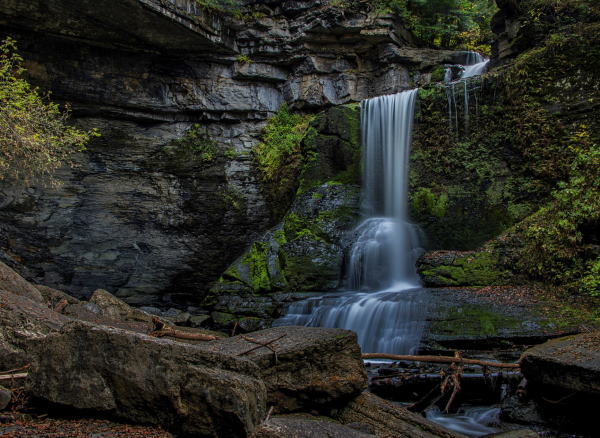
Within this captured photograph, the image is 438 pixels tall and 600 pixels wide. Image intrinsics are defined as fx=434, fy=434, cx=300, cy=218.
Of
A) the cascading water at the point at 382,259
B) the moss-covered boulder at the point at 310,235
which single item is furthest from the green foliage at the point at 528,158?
the moss-covered boulder at the point at 310,235

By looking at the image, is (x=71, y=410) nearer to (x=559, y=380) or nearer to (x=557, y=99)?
(x=559, y=380)

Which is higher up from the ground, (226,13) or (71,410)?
(226,13)

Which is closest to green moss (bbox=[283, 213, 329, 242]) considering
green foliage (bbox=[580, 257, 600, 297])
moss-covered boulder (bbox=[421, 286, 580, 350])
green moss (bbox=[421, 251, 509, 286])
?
green moss (bbox=[421, 251, 509, 286])

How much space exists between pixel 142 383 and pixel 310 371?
5.29 feet

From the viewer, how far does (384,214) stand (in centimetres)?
1457

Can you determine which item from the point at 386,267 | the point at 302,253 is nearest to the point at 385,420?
the point at 386,267

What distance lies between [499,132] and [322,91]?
8.04 meters

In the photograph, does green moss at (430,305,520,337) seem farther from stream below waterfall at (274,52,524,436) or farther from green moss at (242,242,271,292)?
green moss at (242,242,271,292)

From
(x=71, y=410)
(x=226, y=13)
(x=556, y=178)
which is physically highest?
(x=226, y=13)

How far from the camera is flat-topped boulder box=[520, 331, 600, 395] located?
430 cm

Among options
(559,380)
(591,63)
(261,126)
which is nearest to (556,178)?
(591,63)

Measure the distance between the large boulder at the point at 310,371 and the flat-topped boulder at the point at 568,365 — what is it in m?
2.13

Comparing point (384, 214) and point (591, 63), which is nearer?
point (591, 63)

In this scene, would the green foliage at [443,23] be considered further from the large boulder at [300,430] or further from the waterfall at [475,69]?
the large boulder at [300,430]
